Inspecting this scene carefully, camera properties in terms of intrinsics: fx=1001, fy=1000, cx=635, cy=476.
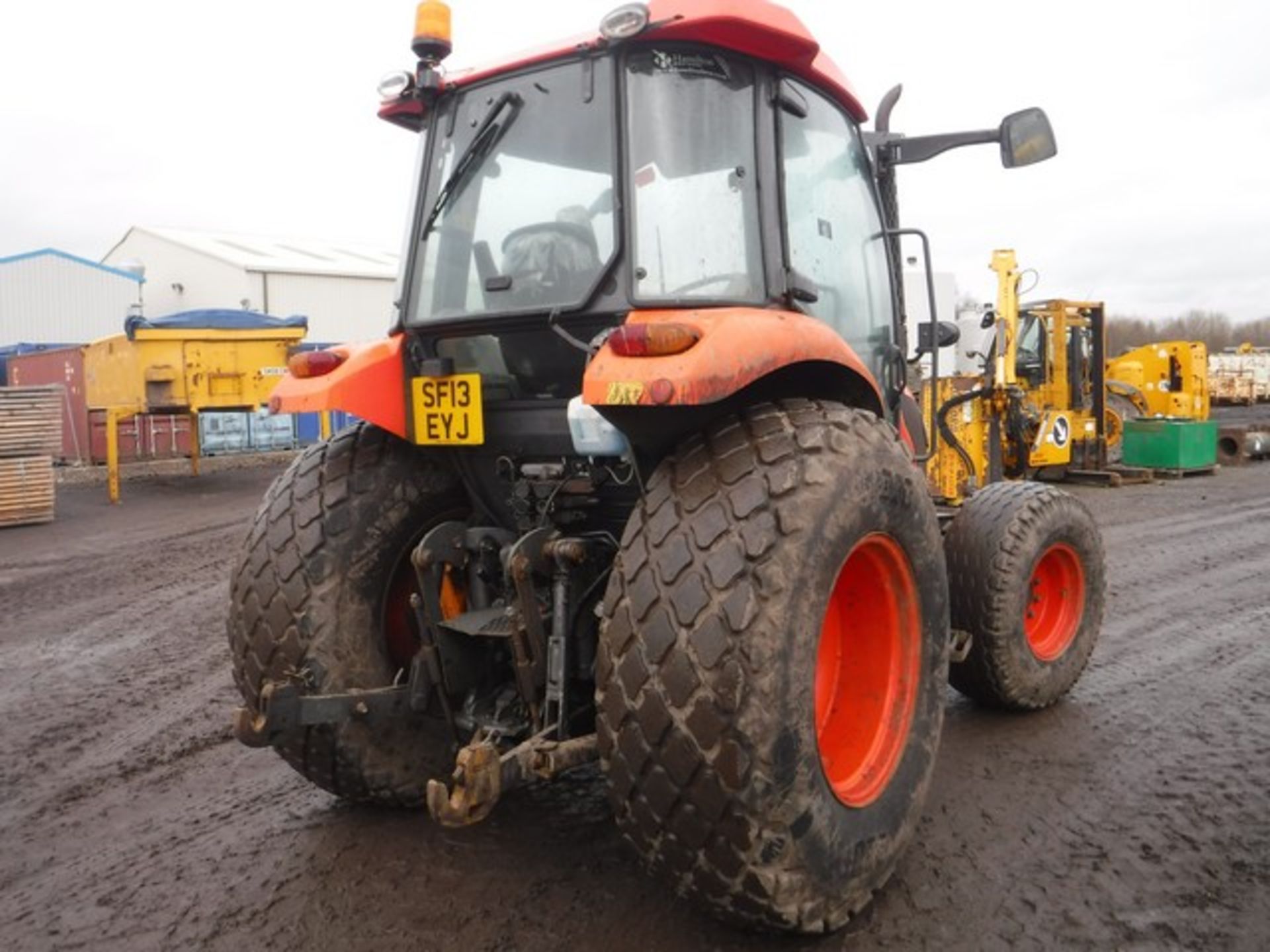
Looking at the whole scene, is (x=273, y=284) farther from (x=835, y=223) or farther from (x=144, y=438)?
(x=835, y=223)

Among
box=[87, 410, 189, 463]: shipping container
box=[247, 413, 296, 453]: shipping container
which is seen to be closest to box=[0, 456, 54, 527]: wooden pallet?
box=[87, 410, 189, 463]: shipping container

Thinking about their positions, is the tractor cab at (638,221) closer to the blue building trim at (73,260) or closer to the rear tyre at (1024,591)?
the rear tyre at (1024,591)

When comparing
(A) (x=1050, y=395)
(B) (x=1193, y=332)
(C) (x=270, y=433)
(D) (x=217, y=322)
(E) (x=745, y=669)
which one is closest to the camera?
(E) (x=745, y=669)

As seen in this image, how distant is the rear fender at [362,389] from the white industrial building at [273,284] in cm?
2509

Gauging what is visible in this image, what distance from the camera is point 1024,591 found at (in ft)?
13.4

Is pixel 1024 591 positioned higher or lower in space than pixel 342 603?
lower

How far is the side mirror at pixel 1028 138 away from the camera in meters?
3.60

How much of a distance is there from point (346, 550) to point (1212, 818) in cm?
296

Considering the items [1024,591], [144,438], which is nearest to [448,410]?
[1024,591]

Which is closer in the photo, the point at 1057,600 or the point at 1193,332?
the point at 1057,600

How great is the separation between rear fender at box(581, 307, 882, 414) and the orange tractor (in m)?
0.01

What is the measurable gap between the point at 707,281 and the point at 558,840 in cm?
179

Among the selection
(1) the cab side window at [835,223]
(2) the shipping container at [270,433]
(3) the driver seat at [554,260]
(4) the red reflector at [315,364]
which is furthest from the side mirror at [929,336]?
(2) the shipping container at [270,433]

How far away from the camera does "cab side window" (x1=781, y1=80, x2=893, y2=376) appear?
3193 mm
